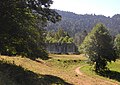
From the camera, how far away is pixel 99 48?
68.3 meters

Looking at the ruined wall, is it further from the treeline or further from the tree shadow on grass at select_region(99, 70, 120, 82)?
the tree shadow on grass at select_region(99, 70, 120, 82)

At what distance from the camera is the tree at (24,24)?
20141 millimetres

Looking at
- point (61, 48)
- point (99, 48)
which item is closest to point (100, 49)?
point (99, 48)

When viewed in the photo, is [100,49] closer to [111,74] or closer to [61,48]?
[111,74]

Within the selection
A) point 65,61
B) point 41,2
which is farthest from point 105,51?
point 41,2

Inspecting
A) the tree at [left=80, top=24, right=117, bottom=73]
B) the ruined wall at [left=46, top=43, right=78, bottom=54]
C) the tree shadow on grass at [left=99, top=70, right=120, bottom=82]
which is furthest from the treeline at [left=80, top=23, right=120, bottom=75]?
the ruined wall at [left=46, top=43, right=78, bottom=54]

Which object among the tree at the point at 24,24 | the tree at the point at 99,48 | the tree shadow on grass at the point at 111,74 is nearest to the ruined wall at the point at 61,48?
the tree at the point at 99,48

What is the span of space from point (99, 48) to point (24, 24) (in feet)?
159

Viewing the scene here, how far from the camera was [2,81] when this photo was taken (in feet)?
49.6

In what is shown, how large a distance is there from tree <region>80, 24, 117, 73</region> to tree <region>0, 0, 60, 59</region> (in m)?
45.7

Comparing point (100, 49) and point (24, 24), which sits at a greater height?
point (24, 24)

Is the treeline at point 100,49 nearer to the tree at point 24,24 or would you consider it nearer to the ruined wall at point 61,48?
the tree at point 24,24

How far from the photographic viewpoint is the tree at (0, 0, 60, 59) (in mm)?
20141

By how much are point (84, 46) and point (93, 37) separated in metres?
2.80
